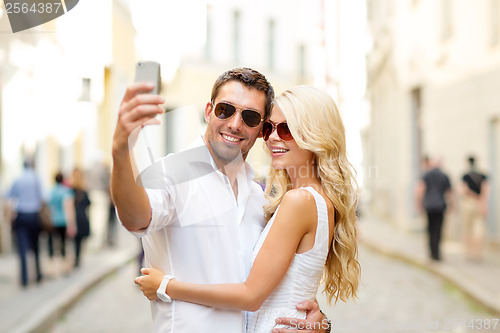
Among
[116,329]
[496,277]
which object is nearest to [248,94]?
[116,329]

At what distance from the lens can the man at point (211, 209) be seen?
1.91 m

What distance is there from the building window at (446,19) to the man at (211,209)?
11.4m

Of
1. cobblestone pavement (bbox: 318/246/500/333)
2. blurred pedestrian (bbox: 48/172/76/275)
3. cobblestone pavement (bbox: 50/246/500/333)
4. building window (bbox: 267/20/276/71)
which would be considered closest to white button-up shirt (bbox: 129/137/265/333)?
cobblestone pavement (bbox: 318/246/500/333)

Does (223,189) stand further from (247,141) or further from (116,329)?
(116,329)

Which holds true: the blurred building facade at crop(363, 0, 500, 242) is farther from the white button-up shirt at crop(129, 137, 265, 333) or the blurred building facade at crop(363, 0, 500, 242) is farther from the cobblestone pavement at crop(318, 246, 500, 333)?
the white button-up shirt at crop(129, 137, 265, 333)

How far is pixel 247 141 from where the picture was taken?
2.20m

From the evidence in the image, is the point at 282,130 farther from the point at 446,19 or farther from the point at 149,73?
the point at 446,19

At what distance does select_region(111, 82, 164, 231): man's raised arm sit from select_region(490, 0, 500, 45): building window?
10583mm

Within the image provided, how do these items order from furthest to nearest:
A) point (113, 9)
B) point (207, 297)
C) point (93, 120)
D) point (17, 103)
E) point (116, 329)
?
point (93, 120)
point (17, 103)
point (116, 329)
point (113, 9)
point (207, 297)

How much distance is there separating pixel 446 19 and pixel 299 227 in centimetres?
1192

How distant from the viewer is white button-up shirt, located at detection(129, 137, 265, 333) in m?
2.01

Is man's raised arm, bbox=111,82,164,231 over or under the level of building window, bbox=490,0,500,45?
under

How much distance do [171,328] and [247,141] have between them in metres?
0.67

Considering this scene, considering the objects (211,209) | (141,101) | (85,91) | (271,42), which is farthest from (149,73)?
(271,42)
